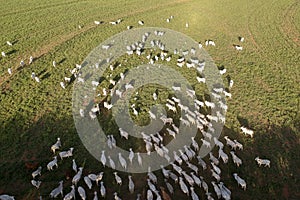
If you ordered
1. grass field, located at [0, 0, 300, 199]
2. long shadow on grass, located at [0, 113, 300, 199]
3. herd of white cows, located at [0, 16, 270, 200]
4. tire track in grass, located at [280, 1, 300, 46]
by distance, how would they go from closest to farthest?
1. herd of white cows, located at [0, 16, 270, 200]
2. long shadow on grass, located at [0, 113, 300, 199]
3. grass field, located at [0, 0, 300, 199]
4. tire track in grass, located at [280, 1, 300, 46]

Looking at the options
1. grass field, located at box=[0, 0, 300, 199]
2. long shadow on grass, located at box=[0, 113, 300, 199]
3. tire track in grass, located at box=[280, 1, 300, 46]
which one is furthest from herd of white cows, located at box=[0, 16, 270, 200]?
tire track in grass, located at box=[280, 1, 300, 46]

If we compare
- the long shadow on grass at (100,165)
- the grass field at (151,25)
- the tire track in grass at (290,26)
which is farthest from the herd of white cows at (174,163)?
the tire track in grass at (290,26)

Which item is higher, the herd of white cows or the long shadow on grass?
the herd of white cows

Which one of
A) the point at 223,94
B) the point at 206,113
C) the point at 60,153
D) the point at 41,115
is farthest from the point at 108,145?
the point at 223,94

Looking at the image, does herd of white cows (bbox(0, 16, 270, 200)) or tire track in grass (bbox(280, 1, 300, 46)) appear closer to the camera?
herd of white cows (bbox(0, 16, 270, 200))

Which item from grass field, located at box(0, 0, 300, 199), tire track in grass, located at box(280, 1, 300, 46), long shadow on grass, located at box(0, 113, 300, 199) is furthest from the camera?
tire track in grass, located at box(280, 1, 300, 46)

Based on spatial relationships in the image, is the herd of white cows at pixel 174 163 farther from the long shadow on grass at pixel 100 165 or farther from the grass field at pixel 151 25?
the grass field at pixel 151 25

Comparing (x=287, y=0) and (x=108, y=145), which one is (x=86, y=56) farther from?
(x=287, y=0)

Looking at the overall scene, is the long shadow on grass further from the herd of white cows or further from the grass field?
the herd of white cows
